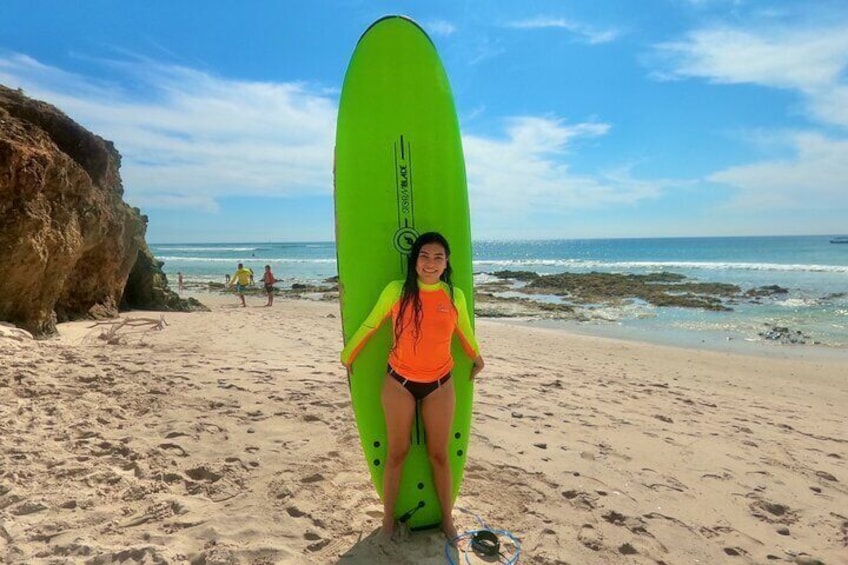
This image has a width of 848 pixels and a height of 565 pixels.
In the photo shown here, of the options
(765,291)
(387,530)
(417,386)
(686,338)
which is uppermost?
(417,386)

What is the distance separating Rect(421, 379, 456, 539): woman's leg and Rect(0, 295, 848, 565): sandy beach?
0.21 metres

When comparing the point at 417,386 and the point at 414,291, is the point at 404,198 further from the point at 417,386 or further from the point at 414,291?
the point at 417,386

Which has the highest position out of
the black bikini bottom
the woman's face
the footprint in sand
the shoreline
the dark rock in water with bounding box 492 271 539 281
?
the woman's face

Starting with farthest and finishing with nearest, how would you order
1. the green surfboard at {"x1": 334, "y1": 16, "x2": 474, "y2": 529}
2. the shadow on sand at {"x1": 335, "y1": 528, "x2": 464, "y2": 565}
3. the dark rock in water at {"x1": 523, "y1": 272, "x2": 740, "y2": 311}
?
the dark rock in water at {"x1": 523, "y1": 272, "x2": 740, "y2": 311}, the green surfboard at {"x1": 334, "y1": 16, "x2": 474, "y2": 529}, the shadow on sand at {"x1": 335, "y1": 528, "x2": 464, "y2": 565}

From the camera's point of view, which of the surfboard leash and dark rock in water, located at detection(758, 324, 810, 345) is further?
dark rock in water, located at detection(758, 324, 810, 345)

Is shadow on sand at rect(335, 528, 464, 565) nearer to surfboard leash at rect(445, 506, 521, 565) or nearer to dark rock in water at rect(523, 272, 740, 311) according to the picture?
surfboard leash at rect(445, 506, 521, 565)

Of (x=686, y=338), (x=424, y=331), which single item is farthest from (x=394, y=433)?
(x=686, y=338)

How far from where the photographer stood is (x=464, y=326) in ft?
9.49

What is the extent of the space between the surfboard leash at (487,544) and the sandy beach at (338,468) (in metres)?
0.05

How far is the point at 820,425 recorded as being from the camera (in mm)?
5434

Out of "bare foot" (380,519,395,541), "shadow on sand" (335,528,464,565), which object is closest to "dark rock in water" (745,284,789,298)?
"shadow on sand" (335,528,464,565)

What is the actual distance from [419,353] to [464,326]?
35 cm

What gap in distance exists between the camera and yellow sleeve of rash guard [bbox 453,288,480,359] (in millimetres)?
2822

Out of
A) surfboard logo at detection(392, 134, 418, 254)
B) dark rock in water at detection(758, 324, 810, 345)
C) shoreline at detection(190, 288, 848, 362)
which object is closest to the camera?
surfboard logo at detection(392, 134, 418, 254)
